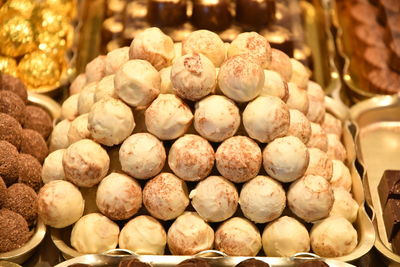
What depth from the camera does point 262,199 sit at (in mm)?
1950

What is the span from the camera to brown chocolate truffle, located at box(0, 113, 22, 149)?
2.23 meters

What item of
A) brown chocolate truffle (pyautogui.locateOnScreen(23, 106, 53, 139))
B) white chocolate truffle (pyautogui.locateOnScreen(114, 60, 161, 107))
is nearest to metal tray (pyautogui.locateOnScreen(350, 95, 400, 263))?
white chocolate truffle (pyautogui.locateOnScreen(114, 60, 161, 107))

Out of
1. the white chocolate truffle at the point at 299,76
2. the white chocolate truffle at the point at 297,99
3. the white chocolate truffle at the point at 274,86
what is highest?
the white chocolate truffle at the point at 274,86

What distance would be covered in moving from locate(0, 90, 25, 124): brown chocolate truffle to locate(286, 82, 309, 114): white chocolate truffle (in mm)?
1048

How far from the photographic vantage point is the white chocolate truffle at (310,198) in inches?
77.9

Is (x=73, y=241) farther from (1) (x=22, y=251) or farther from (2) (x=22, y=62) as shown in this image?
(2) (x=22, y=62)

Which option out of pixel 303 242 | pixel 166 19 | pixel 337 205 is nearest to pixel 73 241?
pixel 303 242

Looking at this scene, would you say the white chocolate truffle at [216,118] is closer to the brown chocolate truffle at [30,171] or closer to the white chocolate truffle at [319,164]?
the white chocolate truffle at [319,164]

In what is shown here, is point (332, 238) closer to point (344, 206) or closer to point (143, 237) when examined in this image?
point (344, 206)

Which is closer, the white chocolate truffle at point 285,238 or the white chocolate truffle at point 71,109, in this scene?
the white chocolate truffle at point 285,238

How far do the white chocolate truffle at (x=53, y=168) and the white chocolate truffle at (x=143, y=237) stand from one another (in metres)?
0.32

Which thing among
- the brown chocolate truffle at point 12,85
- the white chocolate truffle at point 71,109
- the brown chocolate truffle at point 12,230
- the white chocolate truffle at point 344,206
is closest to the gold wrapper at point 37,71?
the brown chocolate truffle at point 12,85

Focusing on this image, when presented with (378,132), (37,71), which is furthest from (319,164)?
(37,71)

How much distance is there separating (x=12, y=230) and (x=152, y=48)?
0.77 m
